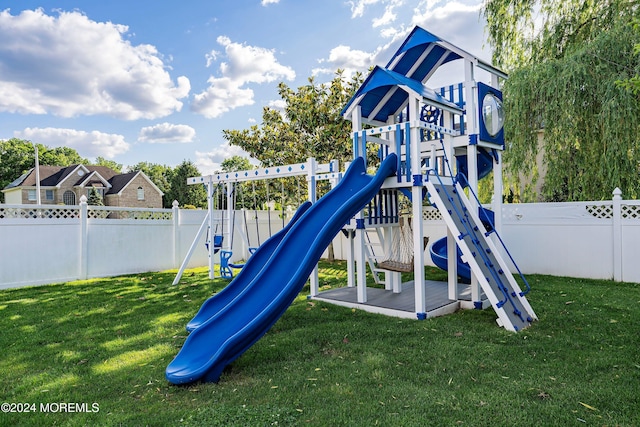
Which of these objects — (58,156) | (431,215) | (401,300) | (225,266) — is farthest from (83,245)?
(58,156)

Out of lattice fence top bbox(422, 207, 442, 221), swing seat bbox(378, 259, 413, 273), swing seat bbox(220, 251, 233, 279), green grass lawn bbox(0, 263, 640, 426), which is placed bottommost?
green grass lawn bbox(0, 263, 640, 426)

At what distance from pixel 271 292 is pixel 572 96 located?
24.9 feet

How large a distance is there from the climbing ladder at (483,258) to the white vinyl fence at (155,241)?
3836mm

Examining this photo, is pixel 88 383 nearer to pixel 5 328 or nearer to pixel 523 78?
pixel 5 328

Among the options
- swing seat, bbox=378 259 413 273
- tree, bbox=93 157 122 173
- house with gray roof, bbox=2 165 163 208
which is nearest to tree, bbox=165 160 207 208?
house with gray roof, bbox=2 165 163 208

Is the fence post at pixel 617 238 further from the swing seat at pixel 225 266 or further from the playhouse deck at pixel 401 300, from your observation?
the swing seat at pixel 225 266

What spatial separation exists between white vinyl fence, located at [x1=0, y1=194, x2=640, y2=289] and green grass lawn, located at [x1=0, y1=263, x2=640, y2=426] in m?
2.16

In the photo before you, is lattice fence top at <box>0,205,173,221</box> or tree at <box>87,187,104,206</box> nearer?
lattice fence top at <box>0,205,173,221</box>

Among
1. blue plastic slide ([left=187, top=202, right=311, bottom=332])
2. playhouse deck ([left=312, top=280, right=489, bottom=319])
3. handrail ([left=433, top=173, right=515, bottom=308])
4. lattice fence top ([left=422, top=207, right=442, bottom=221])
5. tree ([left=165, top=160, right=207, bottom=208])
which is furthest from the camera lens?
tree ([left=165, top=160, right=207, bottom=208])

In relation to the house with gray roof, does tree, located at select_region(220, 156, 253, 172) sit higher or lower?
higher

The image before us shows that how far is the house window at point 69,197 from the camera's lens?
2939cm

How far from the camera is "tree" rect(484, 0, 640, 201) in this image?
24.2 ft

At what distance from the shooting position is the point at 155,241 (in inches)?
369

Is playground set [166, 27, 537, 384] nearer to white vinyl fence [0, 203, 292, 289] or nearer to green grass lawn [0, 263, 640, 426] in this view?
green grass lawn [0, 263, 640, 426]
